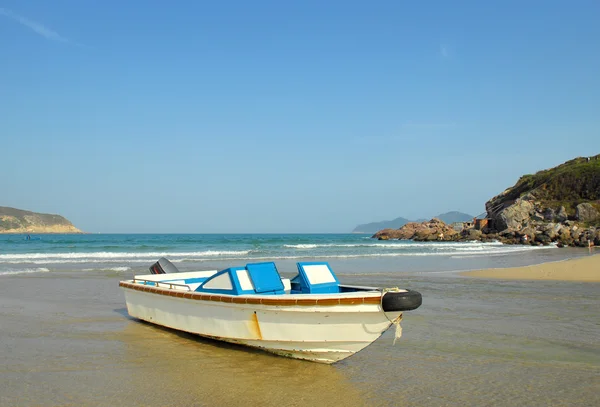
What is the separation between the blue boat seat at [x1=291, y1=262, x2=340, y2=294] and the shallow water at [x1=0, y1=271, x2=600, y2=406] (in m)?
1.18

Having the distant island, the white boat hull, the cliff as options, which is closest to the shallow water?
the white boat hull

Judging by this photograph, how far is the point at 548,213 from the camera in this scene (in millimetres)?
67875

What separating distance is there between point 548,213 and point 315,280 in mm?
69455

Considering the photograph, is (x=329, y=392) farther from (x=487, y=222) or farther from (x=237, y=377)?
(x=487, y=222)

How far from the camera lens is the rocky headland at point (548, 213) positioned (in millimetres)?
53969

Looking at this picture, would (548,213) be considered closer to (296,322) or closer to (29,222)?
(296,322)

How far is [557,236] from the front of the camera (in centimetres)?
5331

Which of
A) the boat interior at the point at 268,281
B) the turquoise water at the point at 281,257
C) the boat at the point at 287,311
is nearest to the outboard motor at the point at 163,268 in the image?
the boat at the point at 287,311

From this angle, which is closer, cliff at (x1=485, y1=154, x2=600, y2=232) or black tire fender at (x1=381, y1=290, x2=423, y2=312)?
black tire fender at (x1=381, y1=290, x2=423, y2=312)

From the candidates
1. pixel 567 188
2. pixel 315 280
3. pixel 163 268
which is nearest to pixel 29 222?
pixel 567 188

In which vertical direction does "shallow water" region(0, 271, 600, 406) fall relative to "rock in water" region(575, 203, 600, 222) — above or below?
below

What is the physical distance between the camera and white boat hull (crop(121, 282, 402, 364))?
6309 millimetres

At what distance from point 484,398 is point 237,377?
3128 mm

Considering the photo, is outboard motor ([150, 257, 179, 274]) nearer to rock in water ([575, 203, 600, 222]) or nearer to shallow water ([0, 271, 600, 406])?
shallow water ([0, 271, 600, 406])
